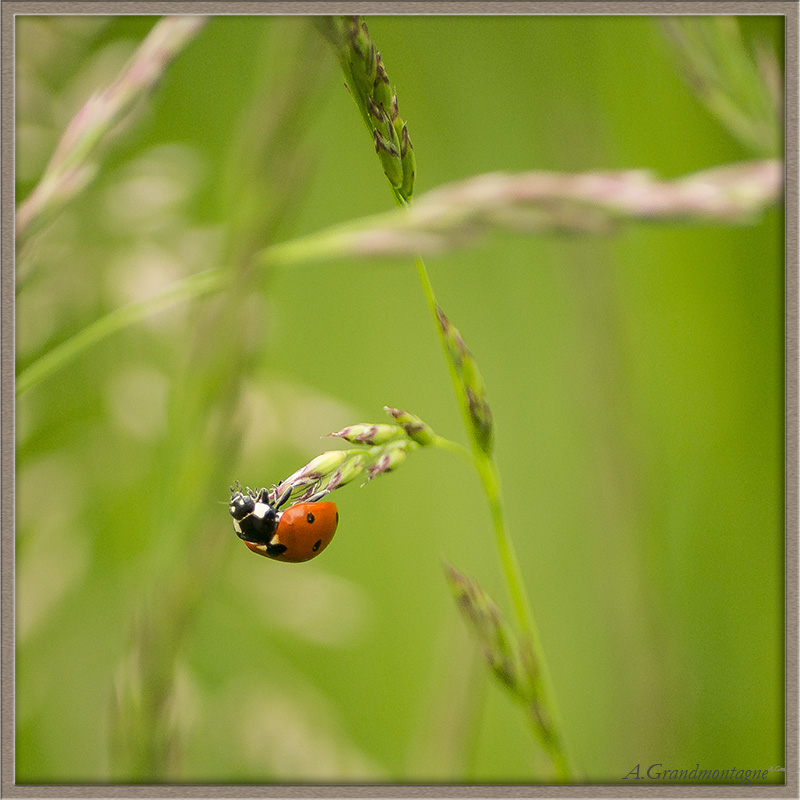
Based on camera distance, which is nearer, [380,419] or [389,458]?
[389,458]

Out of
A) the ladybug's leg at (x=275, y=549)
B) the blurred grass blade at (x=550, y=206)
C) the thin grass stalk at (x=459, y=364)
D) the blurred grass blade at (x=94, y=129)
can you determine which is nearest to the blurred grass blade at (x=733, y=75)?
the blurred grass blade at (x=550, y=206)

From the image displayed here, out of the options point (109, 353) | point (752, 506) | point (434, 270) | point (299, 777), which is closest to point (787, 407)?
point (752, 506)

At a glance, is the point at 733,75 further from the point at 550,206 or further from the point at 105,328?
the point at 105,328

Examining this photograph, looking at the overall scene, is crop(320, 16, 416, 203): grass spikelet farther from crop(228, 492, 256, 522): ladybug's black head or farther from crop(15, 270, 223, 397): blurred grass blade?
crop(228, 492, 256, 522): ladybug's black head

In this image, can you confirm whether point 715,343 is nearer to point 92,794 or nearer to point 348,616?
point 348,616

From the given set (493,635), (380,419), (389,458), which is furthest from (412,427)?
(380,419)
